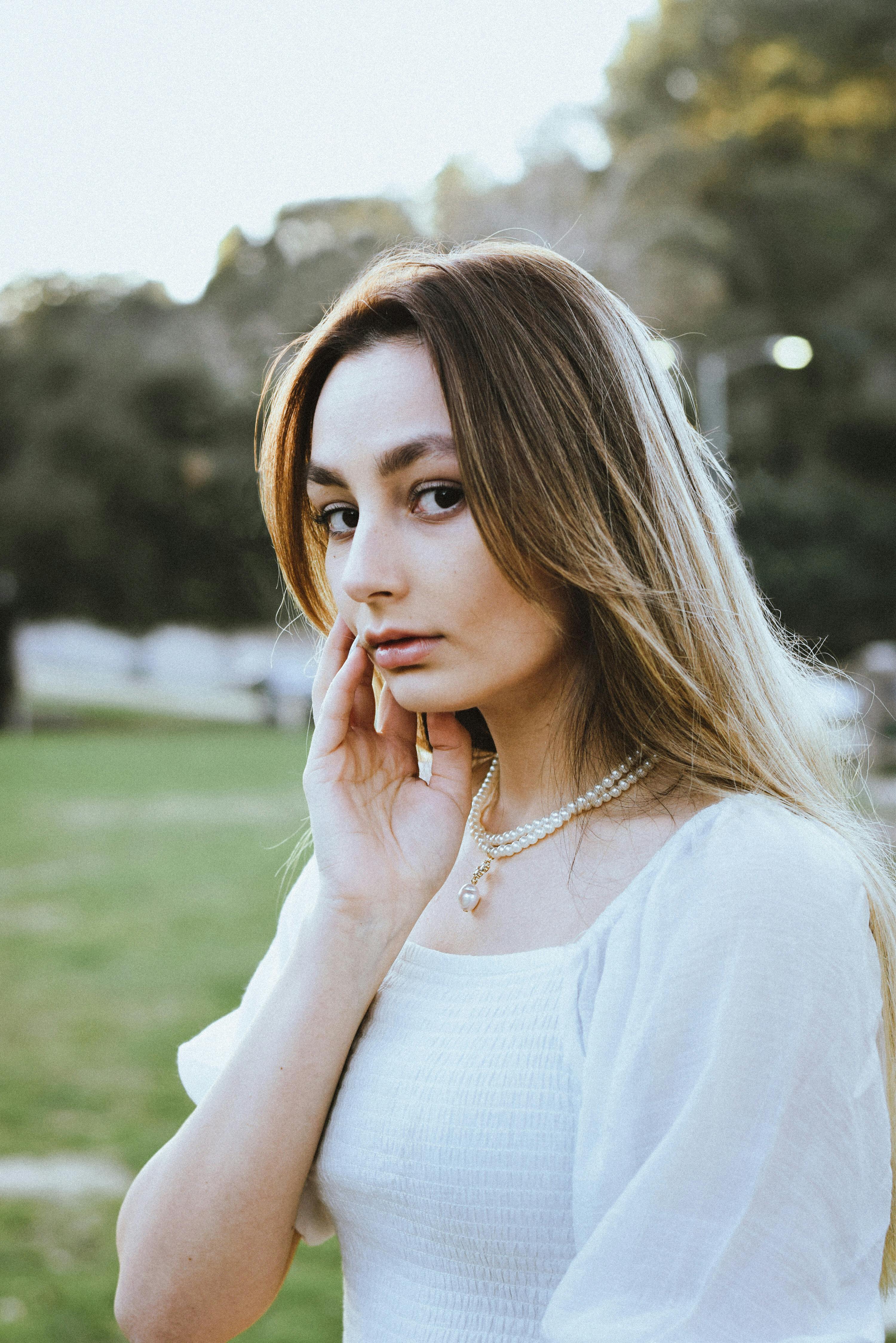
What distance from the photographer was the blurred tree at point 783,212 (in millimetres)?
22234

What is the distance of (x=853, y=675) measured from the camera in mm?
2084

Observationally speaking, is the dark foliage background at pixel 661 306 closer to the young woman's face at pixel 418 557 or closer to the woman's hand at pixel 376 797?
the woman's hand at pixel 376 797

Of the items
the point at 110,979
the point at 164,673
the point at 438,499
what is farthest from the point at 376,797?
the point at 164,673

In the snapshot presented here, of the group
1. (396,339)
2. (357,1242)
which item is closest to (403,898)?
(357,1242)

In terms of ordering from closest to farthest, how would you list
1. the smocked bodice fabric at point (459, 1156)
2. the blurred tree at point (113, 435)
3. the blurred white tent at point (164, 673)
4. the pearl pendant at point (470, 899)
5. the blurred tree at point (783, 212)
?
the smocked bodice fabric at point (459, 1156)
the pearl pendant at point (470, 899)
the blurred tree at point (783, 212)
the blurred tree at point (113, 435)
the blurred white tent at point (164, 673)

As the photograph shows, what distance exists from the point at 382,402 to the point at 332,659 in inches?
17.9

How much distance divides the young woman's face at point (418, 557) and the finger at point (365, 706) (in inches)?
8.7

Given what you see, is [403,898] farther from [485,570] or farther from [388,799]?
[485,570]

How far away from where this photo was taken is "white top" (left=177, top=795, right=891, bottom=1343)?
1189 mm

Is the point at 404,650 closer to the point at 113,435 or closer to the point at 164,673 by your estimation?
the point at 113,435

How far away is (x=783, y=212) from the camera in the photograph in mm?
25047

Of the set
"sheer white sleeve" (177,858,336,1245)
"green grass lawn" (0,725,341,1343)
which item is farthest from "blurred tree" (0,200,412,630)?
"sheer white sleeve" (177,858,336,1245)

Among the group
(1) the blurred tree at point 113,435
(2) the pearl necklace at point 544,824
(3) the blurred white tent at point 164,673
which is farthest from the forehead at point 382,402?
(3) the blurred white tent at point 164,673

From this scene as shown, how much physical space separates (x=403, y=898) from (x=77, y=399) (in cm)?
2563
